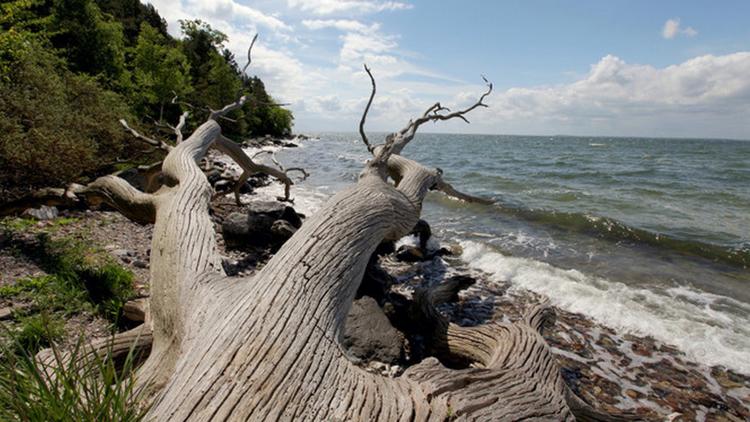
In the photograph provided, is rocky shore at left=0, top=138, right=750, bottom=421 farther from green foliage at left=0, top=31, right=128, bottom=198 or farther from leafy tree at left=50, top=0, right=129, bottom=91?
leafy tree at left=50, top=0, right=129, bottom=91

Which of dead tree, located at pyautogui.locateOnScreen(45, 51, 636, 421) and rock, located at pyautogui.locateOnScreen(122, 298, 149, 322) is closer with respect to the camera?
dead tree, located at pyautogui.locateOnScreen(45, 51, 636, 421)

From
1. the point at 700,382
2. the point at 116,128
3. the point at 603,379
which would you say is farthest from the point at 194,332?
the point at 116,128

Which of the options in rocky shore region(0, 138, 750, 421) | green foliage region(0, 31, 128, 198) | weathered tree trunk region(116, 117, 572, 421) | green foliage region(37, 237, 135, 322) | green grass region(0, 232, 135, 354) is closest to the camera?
weathered tree trunk region(116, 117, 572, 421)

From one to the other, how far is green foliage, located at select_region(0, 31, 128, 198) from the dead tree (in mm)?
3643

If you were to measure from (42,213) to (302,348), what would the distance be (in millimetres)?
6587

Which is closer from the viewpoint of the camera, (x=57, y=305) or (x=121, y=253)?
(x=57, y=305)

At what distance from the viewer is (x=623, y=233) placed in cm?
956

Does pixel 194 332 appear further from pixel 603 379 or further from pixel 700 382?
pixel 700 382

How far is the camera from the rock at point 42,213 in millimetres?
5895

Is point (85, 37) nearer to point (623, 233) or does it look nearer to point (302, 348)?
point (302, 348)

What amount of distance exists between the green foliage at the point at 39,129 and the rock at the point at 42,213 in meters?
0.39

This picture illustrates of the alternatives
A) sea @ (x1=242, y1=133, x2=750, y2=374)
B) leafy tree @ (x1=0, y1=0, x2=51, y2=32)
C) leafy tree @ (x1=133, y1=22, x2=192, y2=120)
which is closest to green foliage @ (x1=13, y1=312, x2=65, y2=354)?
sea @ (x1=242, y1=133, x2=750, y2=374)

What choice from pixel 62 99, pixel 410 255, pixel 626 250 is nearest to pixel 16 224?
pixel 62 99

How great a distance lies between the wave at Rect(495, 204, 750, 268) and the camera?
794cm
